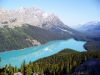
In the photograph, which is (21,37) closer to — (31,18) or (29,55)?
(29,55)

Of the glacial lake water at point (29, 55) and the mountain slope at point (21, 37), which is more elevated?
the mountain slope at point (21, 37)

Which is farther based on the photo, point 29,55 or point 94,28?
point 94,28

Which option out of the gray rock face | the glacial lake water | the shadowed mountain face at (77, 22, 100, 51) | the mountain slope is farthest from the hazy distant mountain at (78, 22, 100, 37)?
the gray rock face

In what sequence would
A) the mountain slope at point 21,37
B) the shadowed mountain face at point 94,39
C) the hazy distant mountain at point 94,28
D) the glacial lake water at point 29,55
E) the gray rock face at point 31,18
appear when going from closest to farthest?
1. the shadowed mountain face at point 94,39
2. the glacial lake water at point 29,55
3. the hazy distant mountain at point 94,28
4. the mountain slope at point 21,37
5. the gray rock face at point 31,18

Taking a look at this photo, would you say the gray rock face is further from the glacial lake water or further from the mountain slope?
the glacial lake water

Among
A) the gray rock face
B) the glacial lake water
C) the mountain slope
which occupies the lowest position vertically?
the glacial lake water

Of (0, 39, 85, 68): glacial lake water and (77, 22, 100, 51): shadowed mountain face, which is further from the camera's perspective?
(0, 39, 85, 68): glacial lake water

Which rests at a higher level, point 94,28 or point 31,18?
point 31,18

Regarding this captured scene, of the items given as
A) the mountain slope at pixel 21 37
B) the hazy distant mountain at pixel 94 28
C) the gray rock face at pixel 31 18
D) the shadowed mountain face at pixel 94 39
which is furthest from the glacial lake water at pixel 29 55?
the gray rock face at pixel 31 18

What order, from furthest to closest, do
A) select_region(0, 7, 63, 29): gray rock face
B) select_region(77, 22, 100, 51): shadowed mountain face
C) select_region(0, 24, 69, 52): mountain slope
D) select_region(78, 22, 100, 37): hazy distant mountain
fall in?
select_region(0, 7, 63, 29): gray rock face
select_region(0, 24, 69, 52): mountain slope
select_region(78, 22, 100, 37): hazy distant mountain
select_region(77, 22, 100, 51): shadowed mountain face

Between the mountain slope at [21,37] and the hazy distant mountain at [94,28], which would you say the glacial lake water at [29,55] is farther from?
the mountain slope at [21,37]

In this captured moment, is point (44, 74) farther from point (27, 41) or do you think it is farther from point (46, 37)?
point (46, 37)

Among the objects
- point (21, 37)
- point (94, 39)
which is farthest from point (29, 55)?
point (21, 37)
